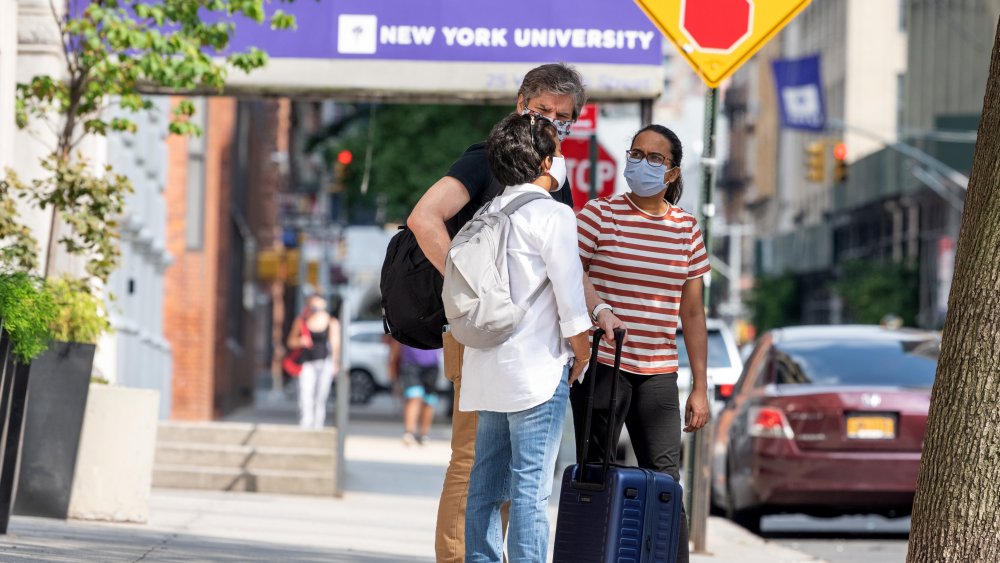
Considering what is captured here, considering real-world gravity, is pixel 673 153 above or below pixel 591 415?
above

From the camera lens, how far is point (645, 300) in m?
6.65

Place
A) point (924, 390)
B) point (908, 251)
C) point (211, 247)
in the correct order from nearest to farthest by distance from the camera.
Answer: point (924, 390) < point (211, 247) < point (908, 251)

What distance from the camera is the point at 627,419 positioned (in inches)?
265

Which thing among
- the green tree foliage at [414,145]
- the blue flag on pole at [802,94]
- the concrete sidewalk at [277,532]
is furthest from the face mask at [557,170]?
the blue flag on pole at [802,94]

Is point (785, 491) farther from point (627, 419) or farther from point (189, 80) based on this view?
point (627, 419)

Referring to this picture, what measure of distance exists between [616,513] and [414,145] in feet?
90.8

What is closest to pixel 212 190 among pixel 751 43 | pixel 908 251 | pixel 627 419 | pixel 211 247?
pixel 211 247

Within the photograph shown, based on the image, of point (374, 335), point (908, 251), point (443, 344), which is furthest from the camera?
point (908, 251)

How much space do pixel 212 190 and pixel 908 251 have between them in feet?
115

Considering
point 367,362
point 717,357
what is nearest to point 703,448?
point 717,357

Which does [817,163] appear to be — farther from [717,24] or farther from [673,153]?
[673,153]

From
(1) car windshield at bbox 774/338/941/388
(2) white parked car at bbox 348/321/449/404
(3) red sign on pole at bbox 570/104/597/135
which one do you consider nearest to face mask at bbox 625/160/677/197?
(1) car windshield at bbox 774/338/941/388

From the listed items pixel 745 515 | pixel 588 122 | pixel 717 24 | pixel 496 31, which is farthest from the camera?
pixel 588 122

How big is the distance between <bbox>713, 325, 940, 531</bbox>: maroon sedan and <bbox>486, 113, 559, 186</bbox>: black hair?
6.91m
